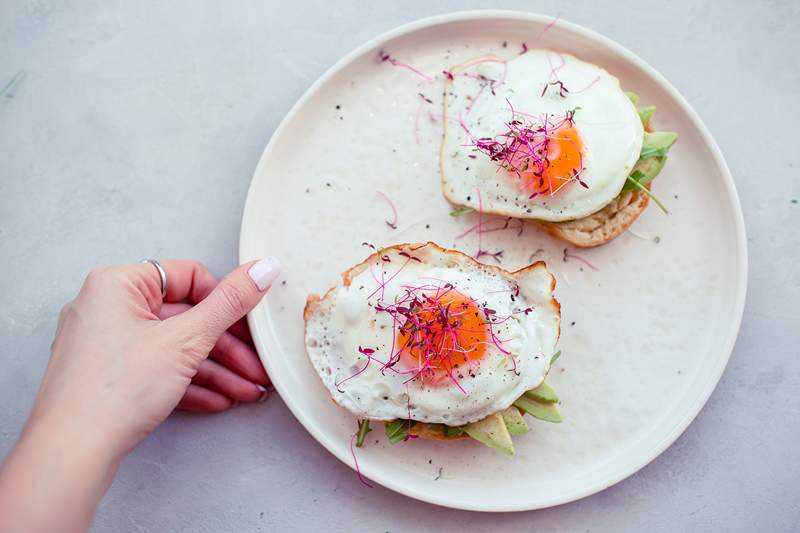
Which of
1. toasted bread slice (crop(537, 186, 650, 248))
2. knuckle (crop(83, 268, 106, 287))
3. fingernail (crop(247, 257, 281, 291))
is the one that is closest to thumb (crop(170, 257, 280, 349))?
fingernail (crop(247, 257, 281, 291))

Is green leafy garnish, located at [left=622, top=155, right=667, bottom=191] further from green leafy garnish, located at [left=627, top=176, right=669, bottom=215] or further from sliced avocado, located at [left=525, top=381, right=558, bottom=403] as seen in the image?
sliced avocado, located at [left=525, top=381, right=558, bottom=403]

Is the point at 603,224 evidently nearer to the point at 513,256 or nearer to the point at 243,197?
the point at 513,256

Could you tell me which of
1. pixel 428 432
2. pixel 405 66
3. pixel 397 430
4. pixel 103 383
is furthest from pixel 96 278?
pixel 405 66

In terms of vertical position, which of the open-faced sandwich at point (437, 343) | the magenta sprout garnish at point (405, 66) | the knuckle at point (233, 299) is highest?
the magenta sprout garnish at point (405, 66)

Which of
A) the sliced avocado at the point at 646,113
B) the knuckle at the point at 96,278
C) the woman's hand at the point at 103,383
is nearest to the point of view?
the woman's hand at the point at 103,383

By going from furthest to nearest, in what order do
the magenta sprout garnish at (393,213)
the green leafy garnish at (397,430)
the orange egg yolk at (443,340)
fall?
the magenta sprout garnish at (393,213) → the green leafy garnish at (397,430) → the orange egg yolk at (443,340)

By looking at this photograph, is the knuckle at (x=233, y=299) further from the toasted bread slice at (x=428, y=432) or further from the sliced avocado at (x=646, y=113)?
the sliced avocado at (x=646, y=113)

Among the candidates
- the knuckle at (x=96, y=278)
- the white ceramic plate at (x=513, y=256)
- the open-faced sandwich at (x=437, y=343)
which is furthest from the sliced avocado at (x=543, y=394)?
the knuckle at (x=96, y=278)
